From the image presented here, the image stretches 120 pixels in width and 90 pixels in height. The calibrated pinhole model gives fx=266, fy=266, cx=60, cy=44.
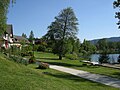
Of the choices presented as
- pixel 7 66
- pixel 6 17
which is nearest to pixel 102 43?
pixel 6 17

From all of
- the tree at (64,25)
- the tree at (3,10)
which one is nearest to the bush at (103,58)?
the tree at (64,25)

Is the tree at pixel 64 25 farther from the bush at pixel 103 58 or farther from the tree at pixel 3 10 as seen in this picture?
the tree at pixel 3 10

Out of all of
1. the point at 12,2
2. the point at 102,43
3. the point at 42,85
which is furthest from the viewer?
the point at 102,43

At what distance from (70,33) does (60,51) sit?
4.02 m

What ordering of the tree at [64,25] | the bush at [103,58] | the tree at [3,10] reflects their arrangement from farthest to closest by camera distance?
the tree at [64,25], the bush at [103,58], the tree at [3,10]

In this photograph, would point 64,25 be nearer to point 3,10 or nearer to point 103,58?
point 103,58

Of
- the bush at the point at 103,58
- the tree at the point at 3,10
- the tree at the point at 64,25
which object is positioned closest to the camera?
the tree at the point at 3,10

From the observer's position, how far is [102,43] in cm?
16138

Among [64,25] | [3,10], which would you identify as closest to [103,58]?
[64,25]

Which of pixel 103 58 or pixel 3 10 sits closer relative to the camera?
pixel 3 10

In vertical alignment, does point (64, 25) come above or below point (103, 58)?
above

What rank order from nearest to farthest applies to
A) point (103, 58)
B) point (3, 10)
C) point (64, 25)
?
point (3, 10) → point (103, 58) → point (64, 25)

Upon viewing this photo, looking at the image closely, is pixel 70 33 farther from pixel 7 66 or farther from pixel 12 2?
pixel 7 66

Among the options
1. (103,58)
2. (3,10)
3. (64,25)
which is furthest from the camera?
(64,25)
